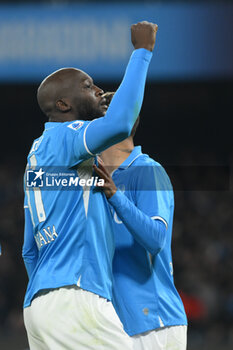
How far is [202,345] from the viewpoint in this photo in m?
7.57

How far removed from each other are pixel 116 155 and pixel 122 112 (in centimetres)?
78

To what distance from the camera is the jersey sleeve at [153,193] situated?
8.74 ft

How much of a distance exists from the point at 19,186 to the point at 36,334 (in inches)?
303

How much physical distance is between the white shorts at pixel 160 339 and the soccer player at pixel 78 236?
1.46 feet

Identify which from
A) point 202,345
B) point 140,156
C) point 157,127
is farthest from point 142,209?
point 157,127

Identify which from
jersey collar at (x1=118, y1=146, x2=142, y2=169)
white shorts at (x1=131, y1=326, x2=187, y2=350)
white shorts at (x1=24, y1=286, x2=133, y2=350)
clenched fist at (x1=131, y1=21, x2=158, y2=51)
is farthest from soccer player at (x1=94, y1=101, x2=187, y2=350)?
clenched fist at (x1=131, y1=21, x2=158, y2=51)

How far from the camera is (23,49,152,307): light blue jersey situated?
225 centimetres

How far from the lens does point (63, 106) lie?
258cm

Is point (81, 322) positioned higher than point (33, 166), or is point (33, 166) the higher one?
point (33, 166)

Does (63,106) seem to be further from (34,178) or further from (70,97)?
(34,178)

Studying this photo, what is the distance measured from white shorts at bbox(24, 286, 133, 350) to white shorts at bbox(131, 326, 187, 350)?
1.44 feet

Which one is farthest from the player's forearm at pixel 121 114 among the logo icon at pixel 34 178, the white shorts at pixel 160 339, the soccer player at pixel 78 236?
the white shorts at pixel 160 339

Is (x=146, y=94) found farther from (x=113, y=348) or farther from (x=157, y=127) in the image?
(x=113, y=348)

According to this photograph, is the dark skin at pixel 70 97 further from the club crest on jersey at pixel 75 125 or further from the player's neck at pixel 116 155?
the player's neck at pixel 116 155
